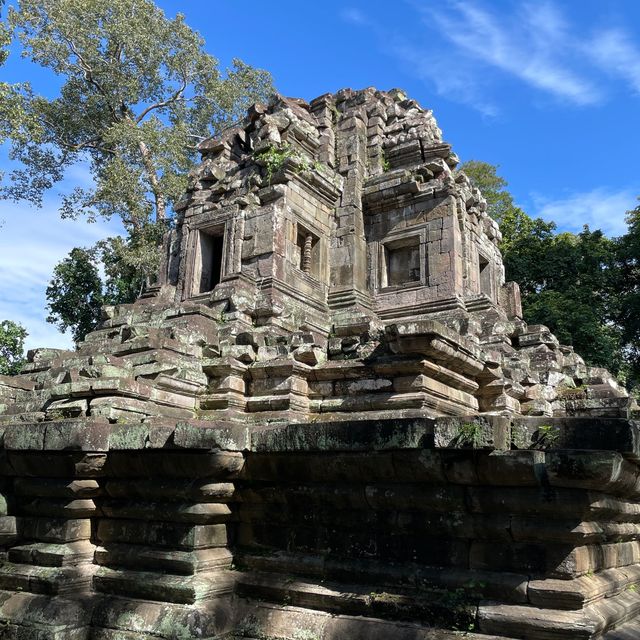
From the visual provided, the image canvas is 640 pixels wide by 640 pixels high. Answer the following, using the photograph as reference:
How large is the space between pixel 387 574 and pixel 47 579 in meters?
2.50

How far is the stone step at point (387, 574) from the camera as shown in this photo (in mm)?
3301

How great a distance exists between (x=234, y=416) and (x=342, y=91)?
10.6 metres

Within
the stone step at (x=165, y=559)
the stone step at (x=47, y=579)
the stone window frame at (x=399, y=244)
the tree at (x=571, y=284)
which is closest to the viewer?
the stone step at (x=165, y=559)

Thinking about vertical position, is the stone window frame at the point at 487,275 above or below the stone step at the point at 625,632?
above

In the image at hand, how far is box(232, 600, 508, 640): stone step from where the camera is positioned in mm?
3338

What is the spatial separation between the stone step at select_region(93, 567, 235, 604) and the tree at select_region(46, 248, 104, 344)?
21.8m

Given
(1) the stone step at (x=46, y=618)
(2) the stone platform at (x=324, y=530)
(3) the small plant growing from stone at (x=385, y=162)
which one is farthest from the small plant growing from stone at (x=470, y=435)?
(3) the small plant growing from stone at (x=385, y=162)

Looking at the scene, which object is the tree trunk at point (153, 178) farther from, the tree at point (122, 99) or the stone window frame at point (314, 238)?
the stone window frame at point (314, 238)

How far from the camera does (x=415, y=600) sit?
3457mm

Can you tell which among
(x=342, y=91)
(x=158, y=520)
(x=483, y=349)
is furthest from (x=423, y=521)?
(x=342, y=91)

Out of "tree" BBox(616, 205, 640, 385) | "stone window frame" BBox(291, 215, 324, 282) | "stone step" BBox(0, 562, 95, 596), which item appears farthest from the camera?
"tree" BBox(616, 205, 640, 385)

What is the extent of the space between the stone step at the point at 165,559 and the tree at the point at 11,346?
18.2 meters

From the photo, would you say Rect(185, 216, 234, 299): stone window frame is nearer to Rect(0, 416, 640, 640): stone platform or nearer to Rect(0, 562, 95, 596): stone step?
Rect(0, 416, 640, 640): stone platform

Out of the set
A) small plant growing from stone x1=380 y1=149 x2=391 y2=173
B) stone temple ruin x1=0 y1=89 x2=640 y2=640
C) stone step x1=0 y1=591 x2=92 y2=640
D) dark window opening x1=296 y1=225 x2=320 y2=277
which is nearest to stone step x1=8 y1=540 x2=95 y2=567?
stone temple ruin x1=0 y1=89 x2=640 y2=640
